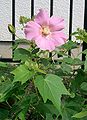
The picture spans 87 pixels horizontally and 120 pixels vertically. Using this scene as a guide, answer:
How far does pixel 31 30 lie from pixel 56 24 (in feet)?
0.40

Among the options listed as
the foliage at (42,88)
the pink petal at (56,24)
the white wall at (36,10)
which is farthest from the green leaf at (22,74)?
the white wall at (36,10)

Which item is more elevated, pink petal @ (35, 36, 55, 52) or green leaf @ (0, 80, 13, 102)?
pink petal @ (35, 36, 55, 52)

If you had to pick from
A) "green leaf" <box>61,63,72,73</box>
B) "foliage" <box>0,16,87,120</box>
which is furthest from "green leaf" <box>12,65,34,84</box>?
"green leaf" <box>61,63,72,73</box>

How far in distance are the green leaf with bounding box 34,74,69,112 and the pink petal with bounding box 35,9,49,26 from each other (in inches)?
9.0

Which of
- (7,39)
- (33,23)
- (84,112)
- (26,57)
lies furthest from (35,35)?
(7,39)

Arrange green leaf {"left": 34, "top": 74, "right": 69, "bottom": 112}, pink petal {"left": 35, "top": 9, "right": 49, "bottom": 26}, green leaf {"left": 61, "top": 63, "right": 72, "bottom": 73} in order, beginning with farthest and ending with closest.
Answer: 1. green leaf {"left": 61, "top": 63, "right": 72, "bottom": 73}
2. pink petal {"left": 35, "top": 9, "right": 49, "bottom": 26}
3. green leaf {"left": 34, "top": 74, "right": 69, "bottom": 112}

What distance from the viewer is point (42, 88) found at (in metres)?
1.74

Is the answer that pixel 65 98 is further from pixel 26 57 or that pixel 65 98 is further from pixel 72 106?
pixel 26 57

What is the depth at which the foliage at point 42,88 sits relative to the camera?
174 cm

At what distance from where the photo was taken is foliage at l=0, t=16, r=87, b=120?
68.5 inches

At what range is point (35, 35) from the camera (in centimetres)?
180

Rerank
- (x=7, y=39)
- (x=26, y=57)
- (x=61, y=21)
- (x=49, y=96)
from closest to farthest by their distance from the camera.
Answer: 1. (x=49, y=96)
2. (x=61, y=21)
3. (x=26, y=57)
4. (x=7, y=39)

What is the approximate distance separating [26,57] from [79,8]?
3264mm

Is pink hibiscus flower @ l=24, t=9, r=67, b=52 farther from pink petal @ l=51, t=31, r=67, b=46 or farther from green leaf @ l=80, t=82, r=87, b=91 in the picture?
green leaf @ l=80, t=82, r=87, b=91
